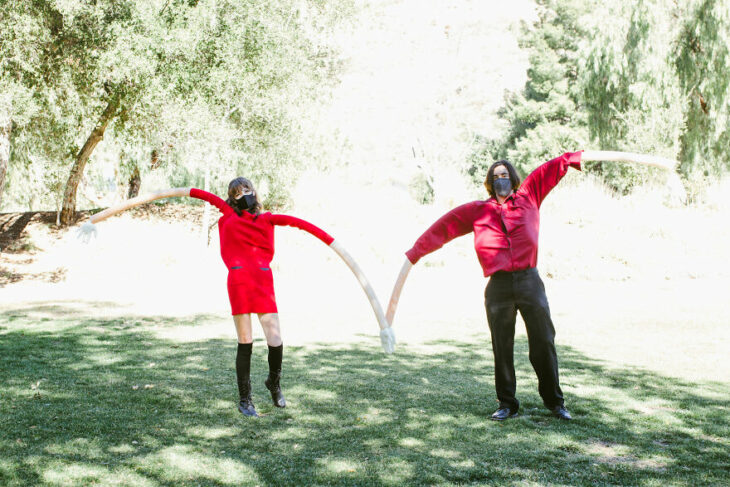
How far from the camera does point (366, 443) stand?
4891 mm

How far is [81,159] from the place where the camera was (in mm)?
20641

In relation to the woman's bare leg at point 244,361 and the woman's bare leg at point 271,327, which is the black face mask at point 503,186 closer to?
the woman's bare leg at point 271,327

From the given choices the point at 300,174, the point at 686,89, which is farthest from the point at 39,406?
the point at 686,89

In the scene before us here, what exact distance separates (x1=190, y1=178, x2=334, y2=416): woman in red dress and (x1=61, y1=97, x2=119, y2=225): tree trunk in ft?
46.8

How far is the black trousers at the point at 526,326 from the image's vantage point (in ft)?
17.5

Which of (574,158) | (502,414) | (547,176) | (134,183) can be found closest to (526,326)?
(502,414)

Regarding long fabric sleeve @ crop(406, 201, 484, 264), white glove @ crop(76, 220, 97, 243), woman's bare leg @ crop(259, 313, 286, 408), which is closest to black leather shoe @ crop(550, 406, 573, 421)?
long fabric sleeve @ crop(406, 201, 484, 264)

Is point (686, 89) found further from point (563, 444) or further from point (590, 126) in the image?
point (563, 444)

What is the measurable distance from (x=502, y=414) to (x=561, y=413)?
0.48m

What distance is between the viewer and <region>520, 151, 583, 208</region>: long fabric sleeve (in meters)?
5.53

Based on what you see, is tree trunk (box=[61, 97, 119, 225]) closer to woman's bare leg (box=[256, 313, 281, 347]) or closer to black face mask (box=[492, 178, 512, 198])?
woman's bare leg (box=[256, 313, 281, 347])

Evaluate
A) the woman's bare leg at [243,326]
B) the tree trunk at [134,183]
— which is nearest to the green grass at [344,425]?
the woman's bare leg at [243,326]

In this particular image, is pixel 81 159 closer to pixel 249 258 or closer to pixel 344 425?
pixel 249 258

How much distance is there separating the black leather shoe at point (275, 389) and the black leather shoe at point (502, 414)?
183cm
